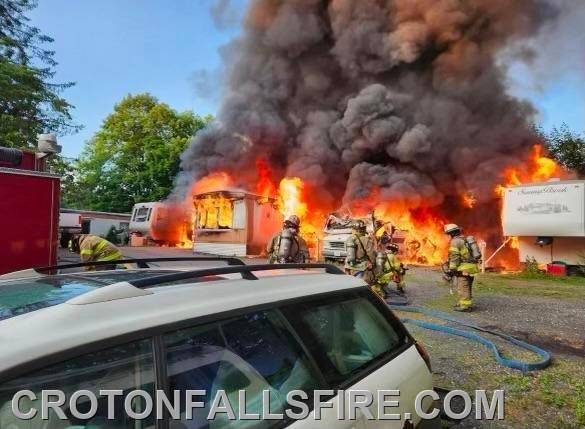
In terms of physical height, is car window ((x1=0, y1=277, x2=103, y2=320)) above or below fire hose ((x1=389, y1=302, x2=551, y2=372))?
above

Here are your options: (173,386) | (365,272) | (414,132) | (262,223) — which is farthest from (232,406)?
(414,132)

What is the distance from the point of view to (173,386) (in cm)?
136

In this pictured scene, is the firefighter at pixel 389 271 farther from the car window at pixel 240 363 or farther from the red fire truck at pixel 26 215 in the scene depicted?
the car window at pixel 240 363

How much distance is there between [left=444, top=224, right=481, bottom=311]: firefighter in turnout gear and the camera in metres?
7.77

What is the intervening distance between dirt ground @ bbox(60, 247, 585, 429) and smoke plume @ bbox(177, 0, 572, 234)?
1232 centimetres

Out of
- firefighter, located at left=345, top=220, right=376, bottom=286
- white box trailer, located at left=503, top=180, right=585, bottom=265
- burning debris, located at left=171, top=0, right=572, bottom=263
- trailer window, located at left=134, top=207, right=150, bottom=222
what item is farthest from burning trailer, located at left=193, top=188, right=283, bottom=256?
firefighter, located at left=345, top=220, right=376, bottom=286

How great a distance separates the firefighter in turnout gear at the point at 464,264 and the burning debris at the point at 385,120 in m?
11.0

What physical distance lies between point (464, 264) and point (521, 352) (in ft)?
8.27

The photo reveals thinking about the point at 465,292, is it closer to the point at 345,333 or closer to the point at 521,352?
the point at 521,352

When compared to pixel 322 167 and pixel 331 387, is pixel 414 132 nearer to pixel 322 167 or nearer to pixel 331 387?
pixel 322 167

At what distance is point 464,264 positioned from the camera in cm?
778

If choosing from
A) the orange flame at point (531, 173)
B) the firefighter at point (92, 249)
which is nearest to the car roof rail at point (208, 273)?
the firefighter at point (92, 249)

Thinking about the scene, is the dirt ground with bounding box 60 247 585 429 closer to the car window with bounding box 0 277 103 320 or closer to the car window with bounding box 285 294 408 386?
the car window with bounding box 285 294 408 386

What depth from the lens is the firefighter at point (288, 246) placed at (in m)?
7.33
